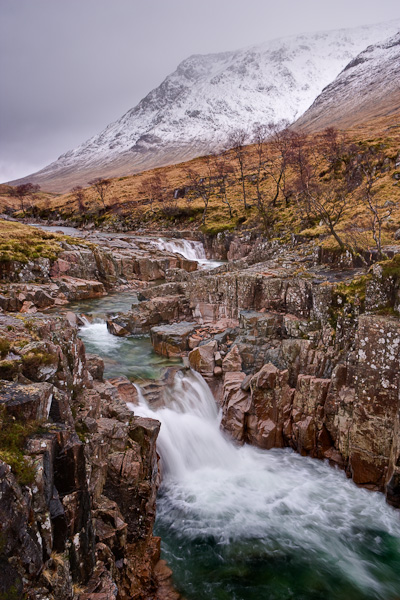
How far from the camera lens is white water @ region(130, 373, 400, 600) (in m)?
10.9

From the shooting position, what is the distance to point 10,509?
4797mm

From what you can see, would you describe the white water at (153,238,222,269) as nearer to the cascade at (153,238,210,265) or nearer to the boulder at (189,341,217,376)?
the cascade at (153,238,210,265)

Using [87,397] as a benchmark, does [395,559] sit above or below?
below

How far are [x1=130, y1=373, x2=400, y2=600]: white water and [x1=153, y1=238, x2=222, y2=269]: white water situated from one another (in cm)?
3557

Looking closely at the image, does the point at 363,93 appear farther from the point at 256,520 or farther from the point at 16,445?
the point at 16,445

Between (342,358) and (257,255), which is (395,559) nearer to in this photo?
(342,358)

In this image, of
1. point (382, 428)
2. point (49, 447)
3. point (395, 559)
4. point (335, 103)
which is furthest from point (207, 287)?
point (335, 103)

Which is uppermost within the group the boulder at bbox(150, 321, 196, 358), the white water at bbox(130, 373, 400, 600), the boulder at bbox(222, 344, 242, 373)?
the boulder at bbox(150, 321, 196, 358)

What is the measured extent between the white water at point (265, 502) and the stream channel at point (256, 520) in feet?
0.11

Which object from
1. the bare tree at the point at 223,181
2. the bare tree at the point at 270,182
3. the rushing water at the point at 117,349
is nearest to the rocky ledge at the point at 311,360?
the rushing water at the point at 117,349

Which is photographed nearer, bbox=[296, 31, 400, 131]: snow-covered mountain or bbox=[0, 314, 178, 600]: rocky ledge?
bbox=[0, 314, 178, 600]: rocky ledge

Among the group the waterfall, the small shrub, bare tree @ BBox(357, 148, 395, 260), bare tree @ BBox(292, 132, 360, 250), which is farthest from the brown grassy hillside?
the small shrub

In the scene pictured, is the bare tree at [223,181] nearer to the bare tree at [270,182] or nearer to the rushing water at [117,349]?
the bare tree at [270,182]

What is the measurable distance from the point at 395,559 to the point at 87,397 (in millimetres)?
10612
